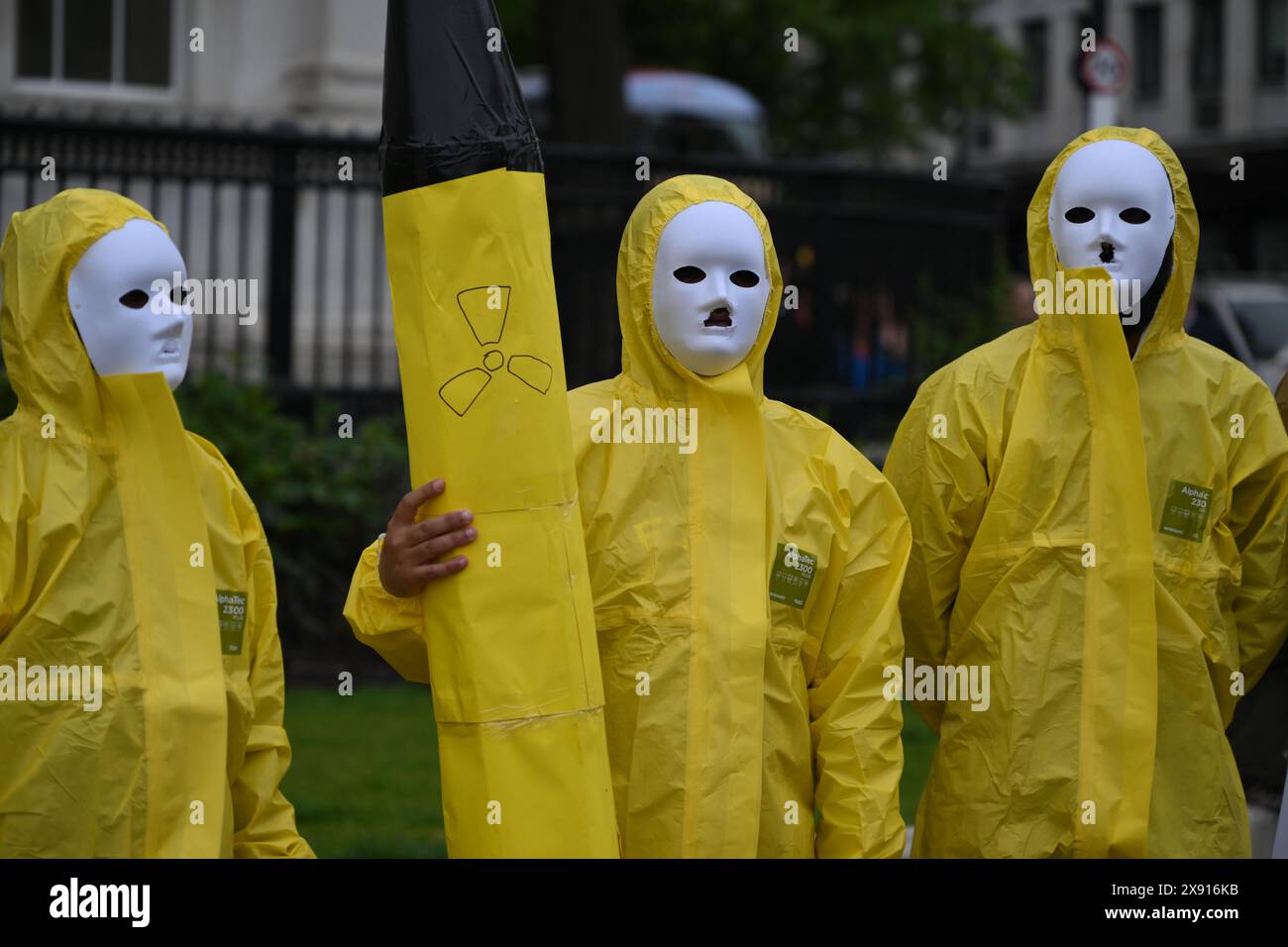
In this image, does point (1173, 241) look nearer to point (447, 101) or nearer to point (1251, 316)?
point (447, 101)

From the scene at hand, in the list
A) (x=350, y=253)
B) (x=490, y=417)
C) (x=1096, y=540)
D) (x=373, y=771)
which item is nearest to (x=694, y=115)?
(x=350, y=253)

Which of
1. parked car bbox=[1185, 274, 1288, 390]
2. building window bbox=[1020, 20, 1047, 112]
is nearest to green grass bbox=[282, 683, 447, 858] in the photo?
parked car bbox=[1185, 274, 1288, 390]

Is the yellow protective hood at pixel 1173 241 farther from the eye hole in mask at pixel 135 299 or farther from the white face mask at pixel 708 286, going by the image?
the eye hole in mask at pixel 135 299

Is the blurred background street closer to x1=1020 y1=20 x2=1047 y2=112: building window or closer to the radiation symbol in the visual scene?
the radiation symbol

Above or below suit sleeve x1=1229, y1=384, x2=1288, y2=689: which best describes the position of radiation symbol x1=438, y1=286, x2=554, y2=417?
above

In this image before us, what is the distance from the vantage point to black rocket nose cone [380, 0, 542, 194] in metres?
2.99

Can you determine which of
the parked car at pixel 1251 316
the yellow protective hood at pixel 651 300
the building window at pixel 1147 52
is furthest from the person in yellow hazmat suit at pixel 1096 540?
the building window at pixel 1147 52

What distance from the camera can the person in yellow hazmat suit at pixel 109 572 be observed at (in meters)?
3.29

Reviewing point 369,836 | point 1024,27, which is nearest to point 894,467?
point 369,836

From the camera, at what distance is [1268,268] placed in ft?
103

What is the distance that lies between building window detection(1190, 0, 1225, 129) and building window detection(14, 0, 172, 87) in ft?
80.5

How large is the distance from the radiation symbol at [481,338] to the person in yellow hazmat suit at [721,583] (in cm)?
50

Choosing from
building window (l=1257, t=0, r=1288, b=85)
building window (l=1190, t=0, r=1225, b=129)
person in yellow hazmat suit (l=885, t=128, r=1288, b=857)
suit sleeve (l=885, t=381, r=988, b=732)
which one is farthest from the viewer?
building window (l=1190, t=0, r=1225, b=129)
